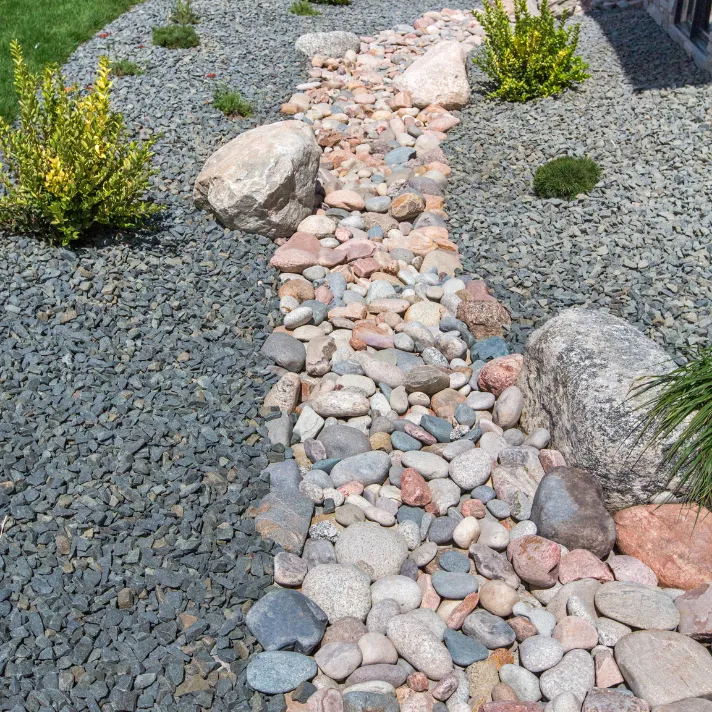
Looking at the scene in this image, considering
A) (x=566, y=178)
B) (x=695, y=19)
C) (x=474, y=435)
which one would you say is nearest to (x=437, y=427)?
(x=474, y=435)

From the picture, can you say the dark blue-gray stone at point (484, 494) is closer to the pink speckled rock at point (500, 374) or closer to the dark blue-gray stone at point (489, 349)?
the pink speckled rock at point (500, 374)

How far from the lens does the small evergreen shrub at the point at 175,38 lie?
845 cm

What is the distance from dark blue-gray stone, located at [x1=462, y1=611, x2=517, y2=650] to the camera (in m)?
3.19

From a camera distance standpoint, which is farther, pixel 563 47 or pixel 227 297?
pixel 563 47

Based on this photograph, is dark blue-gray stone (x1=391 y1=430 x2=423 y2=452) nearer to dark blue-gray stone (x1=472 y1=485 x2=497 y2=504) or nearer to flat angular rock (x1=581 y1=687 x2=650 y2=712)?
dark blue-gray stone (x1=472 y1=485 x2=497 y2=504)

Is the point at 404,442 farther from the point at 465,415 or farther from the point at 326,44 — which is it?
the point at 326,44

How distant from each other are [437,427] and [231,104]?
14.2 feet

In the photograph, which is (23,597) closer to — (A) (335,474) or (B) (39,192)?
(A) (335,474)

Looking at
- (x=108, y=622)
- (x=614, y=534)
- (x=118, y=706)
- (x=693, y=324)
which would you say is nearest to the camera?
(x=118, y=706)

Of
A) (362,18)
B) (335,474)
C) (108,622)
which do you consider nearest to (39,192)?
(335,474)

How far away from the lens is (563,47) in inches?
312

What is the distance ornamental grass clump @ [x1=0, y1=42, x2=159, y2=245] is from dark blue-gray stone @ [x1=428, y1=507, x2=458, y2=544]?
2851mm

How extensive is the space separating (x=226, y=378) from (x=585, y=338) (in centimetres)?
200

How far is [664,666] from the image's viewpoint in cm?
299
